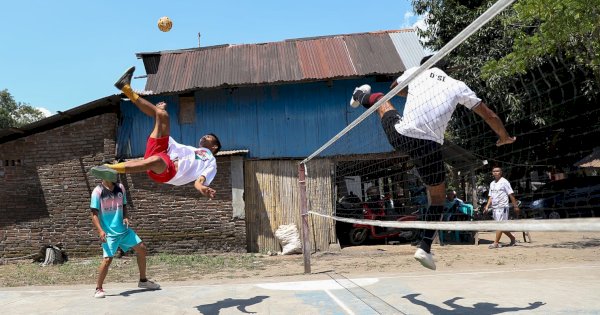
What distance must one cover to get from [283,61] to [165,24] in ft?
13.8

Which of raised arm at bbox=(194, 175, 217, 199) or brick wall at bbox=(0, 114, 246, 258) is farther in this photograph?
brick wall at bbox=(0, 114, 246, 258)

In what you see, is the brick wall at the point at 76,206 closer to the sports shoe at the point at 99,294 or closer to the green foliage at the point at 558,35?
the sports shoe at the point at 99,294

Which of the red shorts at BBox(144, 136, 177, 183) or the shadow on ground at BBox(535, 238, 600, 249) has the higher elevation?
the red shorts at BBox(144, 136, 177, 183)

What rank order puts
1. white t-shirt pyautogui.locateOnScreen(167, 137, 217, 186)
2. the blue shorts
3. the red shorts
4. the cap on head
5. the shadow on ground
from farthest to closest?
the shadow on ground, the blue shorts, the cap on head, white t-shirt pyautogui.locateOnScreen(167, 137, 217, 186), the red shorts

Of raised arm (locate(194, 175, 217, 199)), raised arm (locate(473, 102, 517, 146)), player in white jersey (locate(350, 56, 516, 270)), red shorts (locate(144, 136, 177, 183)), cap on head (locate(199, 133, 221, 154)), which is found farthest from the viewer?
cap on head (locate(199, 133, 221, 154))

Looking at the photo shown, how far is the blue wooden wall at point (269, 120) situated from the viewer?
12.1 meters

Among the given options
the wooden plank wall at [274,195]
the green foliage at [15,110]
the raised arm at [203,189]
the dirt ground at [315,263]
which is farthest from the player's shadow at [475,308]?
the green foliage at [15,110]

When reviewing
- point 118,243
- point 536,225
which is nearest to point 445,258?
point 118,243

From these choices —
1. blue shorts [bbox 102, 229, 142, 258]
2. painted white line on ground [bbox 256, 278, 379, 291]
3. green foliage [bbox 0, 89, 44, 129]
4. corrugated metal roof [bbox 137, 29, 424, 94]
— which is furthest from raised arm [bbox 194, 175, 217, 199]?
green foliage [bbox 0, 89, 44, 129]

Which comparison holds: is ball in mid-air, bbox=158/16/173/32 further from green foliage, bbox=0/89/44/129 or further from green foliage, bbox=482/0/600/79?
green foliage, bbox=0/89/44/129

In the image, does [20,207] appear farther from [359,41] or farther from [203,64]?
[359,41]

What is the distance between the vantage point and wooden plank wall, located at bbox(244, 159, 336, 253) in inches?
474

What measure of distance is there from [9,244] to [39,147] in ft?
7.90

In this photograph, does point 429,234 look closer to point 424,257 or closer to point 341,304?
point 424,257
